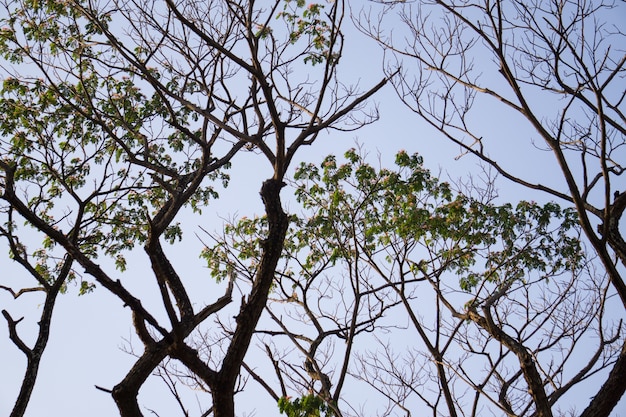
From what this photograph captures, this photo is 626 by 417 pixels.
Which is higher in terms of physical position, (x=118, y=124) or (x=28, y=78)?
(x=28, y=78)

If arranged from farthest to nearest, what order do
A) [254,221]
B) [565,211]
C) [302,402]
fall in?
[254,221] < [565,211] < [302,402]

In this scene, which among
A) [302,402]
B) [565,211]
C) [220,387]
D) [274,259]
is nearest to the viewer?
[220,387]

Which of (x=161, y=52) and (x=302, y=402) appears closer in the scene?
(x=302, y=402)

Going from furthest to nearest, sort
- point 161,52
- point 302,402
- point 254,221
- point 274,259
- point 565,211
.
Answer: point 254,221 → point 565,211 → point 161,52 → point 302,402 → point 274,259

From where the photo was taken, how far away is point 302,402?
14.2 ft

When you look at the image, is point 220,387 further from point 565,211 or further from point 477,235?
point 565,211

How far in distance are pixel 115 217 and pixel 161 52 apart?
3103 millimetres

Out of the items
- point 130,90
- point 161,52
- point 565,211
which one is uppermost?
point 130,90

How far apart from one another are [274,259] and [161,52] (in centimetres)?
405

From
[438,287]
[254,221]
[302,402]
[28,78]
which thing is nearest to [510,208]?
[438,287]

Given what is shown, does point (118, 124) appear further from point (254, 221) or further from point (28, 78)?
point (254, 221)

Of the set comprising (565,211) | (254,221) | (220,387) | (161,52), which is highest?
(161,52)

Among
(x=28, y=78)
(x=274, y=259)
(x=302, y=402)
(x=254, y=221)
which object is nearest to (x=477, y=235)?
(x=254, y=221)

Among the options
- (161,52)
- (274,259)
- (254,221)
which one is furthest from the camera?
(254,221)
